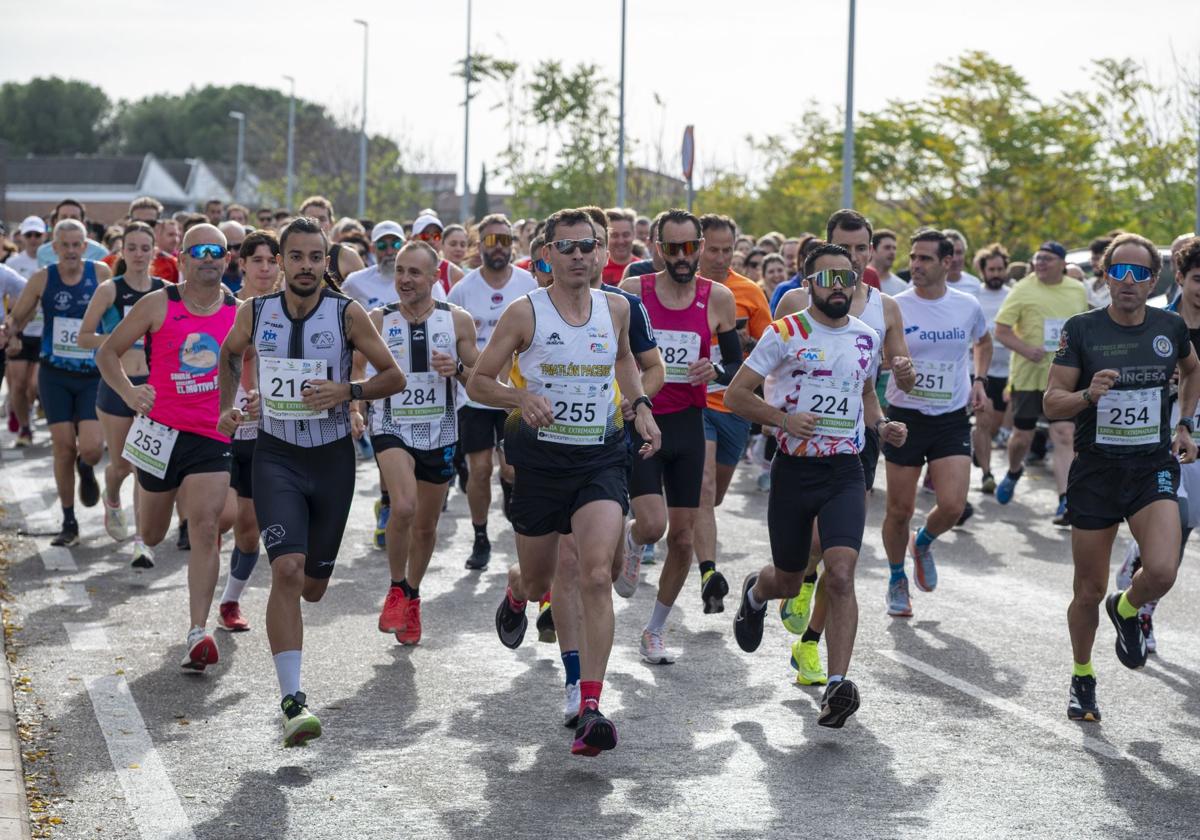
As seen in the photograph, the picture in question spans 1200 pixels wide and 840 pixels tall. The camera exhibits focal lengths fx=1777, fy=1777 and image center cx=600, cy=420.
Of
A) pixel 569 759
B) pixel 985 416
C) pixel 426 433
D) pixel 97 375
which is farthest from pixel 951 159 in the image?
pixel 569 759

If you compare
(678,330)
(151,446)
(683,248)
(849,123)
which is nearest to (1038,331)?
(678,330)

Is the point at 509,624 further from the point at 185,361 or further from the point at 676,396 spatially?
the point at 185,361

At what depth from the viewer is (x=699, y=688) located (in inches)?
316

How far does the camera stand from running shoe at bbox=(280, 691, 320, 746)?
6758 millimetres

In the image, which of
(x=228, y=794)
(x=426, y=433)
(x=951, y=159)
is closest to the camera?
(x=228, y=794)

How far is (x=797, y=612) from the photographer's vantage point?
872 centimetres

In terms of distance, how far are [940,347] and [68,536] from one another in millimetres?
5999

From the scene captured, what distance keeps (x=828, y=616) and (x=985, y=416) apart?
29.2 ft

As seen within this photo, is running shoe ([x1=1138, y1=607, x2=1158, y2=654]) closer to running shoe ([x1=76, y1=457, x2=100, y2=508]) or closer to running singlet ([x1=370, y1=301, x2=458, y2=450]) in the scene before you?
running singlet ([x1=370, y1=301, x2=458, y2=450])

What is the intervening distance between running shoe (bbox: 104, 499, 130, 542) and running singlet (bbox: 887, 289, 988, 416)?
17.1 feet

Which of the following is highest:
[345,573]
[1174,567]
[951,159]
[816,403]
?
[951,159]

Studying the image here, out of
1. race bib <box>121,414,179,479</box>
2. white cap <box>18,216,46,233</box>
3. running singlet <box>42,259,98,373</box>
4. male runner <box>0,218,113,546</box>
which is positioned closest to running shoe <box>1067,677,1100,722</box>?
race bib <box>121,414,179,479</box>

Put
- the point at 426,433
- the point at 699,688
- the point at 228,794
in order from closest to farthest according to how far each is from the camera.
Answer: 1. the point at 228,794
2. the point at 699,688
3. the point at 426,433

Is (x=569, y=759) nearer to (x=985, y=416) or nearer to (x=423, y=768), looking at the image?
(x=423, y=768)
